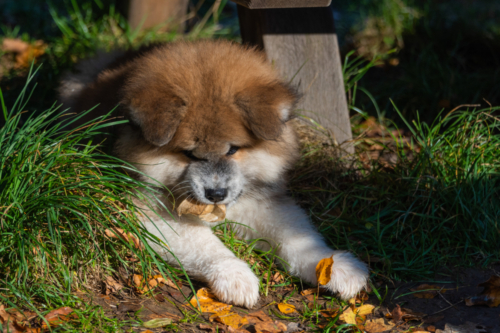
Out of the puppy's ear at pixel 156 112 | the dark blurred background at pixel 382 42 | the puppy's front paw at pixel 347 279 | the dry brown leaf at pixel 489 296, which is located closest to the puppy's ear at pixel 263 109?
the puppy's ear at pixel 156 112

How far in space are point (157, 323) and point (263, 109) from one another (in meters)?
1.28

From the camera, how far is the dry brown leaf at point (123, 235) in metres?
2.63

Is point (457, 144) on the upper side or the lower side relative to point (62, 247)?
lower

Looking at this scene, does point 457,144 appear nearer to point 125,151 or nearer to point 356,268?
point 356,268

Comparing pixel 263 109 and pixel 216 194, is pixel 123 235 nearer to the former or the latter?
pixel 216 194

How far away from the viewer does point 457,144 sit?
3453 millimetres

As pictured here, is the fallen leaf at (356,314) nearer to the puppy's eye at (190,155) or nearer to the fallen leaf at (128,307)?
the fallen leaf at (128,307)

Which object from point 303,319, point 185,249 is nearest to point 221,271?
point 185,249

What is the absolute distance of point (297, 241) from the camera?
292cm

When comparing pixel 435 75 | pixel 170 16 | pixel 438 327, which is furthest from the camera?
pixel 170 16

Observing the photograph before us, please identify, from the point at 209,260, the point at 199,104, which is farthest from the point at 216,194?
the point at 199,104

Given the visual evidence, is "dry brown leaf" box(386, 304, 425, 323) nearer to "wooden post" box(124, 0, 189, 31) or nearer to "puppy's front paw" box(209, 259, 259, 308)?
"puppy's front paw" box(209, 259, 259, 308)

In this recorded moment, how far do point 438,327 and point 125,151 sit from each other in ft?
6.71

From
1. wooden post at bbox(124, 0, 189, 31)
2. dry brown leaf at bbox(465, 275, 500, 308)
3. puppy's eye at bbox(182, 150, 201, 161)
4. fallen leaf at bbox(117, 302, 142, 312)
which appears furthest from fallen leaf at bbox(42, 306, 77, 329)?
wooden post at bbox(124, 0, 189, 31)
